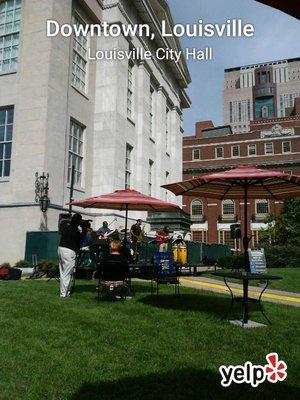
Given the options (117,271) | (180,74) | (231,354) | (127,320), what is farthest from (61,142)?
(180,74)

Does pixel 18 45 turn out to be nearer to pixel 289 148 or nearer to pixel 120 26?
pixel 120 26

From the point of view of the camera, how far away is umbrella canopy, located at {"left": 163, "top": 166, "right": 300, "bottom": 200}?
7305 mm

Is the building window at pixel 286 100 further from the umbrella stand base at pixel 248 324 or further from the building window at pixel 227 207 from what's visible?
the umbrella stand base at pixel 248 324

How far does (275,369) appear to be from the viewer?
15.3 ft

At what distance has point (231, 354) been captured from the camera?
5.17 m

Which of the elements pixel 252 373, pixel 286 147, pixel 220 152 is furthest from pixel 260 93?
pixel 252 373

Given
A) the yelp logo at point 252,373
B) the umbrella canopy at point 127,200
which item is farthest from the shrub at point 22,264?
the yelp logo at point 252,373

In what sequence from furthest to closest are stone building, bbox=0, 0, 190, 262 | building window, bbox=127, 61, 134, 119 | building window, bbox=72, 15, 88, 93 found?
building window, bbox=127, 61, 134, 119, building window, bbox=72, 15, 88, 93, stone building, bbox=0, 0, 190, 262

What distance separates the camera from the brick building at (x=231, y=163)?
53.5 meters

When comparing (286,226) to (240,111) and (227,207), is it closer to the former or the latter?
(227,207)

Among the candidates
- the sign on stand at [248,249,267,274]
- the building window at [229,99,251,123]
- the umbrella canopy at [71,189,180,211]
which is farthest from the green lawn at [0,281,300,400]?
the building window at [229,99,251,123]

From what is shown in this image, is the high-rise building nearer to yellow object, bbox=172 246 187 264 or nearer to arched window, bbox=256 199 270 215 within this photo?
arched window, bbox=256 199 270 215

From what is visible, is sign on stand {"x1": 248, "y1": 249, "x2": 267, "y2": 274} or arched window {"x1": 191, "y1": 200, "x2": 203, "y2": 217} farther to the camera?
arched window {"x1": 191, "y1": 200, "x2": 203, "y2": 217}

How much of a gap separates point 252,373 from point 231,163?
182 ft
